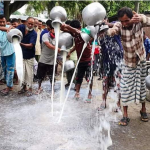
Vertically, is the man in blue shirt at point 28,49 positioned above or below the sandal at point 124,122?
above

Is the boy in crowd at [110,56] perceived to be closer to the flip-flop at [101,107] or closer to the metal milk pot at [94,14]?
the flip-flop at [101,107]

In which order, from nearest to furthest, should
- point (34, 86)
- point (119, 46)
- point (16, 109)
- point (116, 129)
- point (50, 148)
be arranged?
1. point (50, 148)
2. point (116, 129)
3. point (119, 46)
4. point (16, 109)
5. point (34, 86)

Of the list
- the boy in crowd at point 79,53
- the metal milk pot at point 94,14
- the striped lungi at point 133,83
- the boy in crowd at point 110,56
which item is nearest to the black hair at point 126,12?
the metal milk pot at point 94,14

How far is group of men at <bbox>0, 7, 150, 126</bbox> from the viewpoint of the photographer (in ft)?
10.6

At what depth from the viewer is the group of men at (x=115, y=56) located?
10.6 ft

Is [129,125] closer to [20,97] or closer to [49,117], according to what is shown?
[49,117]

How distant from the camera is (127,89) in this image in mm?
3502

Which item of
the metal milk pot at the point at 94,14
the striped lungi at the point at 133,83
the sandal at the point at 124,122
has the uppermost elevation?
the metal milk pot at the point at 94,14

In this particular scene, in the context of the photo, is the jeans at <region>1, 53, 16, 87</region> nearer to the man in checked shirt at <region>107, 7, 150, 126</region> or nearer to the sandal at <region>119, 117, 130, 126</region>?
the man in checked shirt at <region>107, 7, 150, 126</region>

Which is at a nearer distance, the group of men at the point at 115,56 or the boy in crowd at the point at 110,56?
the group of men at the point at 115,56

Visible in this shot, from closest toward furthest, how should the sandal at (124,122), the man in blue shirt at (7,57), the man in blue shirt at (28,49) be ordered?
the sandal at (124,122)
the man in blue shirt at (28,49)
the man in blue shirt at (7,57)

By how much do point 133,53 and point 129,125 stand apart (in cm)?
105

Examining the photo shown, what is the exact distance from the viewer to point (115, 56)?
12.6 ft

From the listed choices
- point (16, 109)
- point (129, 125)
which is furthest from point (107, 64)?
point (16, 109)
